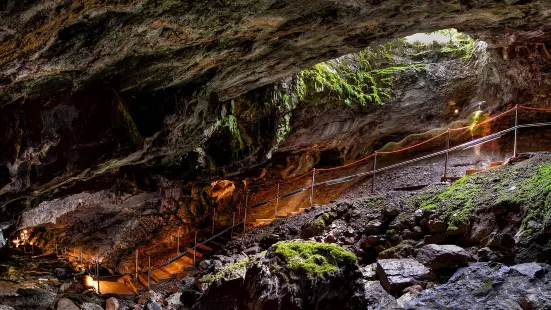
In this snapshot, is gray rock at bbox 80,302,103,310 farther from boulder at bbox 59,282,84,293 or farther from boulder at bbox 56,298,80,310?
boulder at bbox 59,282,84,293

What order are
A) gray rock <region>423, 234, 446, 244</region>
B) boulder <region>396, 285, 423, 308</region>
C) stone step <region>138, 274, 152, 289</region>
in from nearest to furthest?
boulder <region>396, 285, 423, 308</region>
gray rock <region>423, 234, 446, 244</region>
stone step <region>138, 274, 152, 289</region>

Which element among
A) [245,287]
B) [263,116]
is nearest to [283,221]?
[263,116]

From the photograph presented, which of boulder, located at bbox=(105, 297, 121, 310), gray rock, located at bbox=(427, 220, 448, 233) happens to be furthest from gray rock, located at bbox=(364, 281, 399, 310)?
boulder, located at bbox=(105, 297, 121, 310)

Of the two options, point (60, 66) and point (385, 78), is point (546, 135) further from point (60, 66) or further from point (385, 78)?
point (60, 66)

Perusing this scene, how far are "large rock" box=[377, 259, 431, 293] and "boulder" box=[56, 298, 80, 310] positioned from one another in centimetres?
669

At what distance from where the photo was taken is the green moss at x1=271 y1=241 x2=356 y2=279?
6199 millimetres

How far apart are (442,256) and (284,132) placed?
596 cm

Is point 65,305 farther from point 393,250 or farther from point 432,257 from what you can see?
point 432,257

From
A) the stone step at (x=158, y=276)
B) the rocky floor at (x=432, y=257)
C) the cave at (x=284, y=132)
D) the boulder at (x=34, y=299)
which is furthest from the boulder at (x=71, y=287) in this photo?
the rocky floor at (x=432, y=257)

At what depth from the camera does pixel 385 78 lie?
1296cm

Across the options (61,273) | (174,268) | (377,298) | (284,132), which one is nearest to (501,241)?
(377,298)

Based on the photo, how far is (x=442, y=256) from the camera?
5676 millimetres

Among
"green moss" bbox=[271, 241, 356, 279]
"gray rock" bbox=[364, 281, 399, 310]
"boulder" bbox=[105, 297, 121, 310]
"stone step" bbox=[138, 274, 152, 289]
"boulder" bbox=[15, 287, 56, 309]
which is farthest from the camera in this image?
"stone step" bbox=[138, 274, 152, 289]

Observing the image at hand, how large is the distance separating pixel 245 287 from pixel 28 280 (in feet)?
23.1
